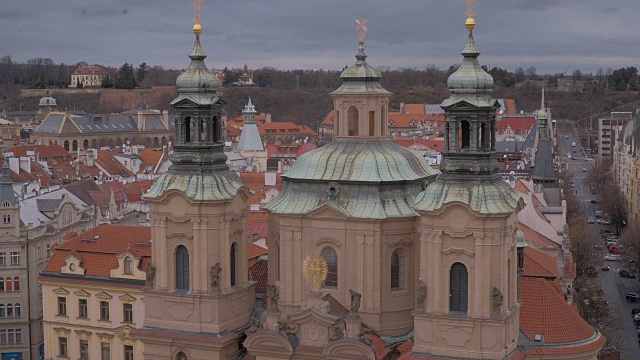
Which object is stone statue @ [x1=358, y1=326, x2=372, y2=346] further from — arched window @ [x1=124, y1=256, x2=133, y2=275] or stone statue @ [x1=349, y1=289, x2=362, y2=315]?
arched window @ [x1=124, y1=256, x2=133, y2=275]

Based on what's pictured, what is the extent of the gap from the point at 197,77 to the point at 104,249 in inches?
721

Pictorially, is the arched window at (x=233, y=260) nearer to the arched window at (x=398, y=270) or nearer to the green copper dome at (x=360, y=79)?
the arched window at (x=398, y=270)

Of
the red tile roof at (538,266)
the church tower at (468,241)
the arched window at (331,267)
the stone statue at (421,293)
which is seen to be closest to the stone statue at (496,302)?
the church tower at (468,241)

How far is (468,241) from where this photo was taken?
1515 inches

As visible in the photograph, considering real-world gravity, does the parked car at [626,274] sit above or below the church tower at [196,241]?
below

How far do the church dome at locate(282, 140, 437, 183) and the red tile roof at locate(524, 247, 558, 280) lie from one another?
8568 mm

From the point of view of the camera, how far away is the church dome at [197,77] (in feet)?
145

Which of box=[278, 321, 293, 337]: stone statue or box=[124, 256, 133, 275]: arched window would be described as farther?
box=[124, 256, 133, 275]: arched window

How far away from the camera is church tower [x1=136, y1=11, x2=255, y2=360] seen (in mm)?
43406

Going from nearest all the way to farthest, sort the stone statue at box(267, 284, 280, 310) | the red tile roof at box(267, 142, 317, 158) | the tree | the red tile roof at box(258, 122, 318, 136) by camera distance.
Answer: the stone statue at box(267, 284, 280, 310) < the tree < the red tile roof at box(267, 142, 317, 158) < the red tile roof at box(258, 122, 318, 136)

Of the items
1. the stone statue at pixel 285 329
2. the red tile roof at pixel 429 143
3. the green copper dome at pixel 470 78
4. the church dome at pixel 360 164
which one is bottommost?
the stone statue at pixel 285 329

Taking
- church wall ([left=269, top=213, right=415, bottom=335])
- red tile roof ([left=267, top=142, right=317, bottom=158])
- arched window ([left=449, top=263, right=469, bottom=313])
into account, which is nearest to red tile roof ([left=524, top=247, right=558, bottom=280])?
church wall ([left=269, top=213, right=415, bottom=335])

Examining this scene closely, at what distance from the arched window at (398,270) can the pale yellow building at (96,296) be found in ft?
61.0

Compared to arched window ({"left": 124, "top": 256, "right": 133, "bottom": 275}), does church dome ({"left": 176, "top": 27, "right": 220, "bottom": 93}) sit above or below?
above
